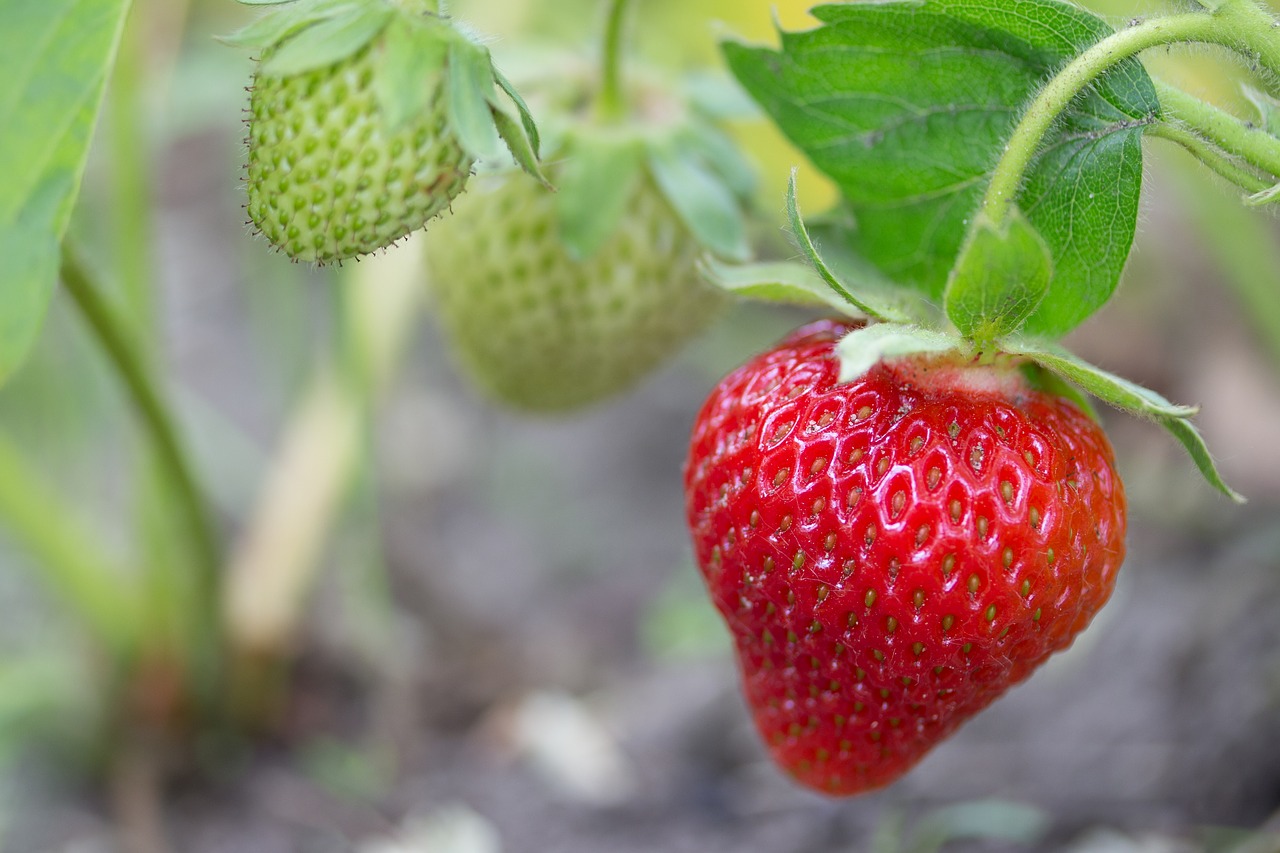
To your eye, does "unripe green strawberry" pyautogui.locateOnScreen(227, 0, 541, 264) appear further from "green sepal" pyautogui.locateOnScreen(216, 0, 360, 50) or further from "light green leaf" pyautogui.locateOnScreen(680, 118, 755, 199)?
"light green leaf" pyautogui.locateOnScreen(680, 118, 755, 199)

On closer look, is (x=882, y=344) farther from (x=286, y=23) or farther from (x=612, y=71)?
(x=612, y=71)

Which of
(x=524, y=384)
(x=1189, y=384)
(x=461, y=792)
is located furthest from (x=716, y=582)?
(x=1189, y=384)

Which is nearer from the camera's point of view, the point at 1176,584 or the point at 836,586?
the point at 836,586

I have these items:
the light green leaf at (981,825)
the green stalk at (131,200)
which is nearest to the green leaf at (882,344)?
the light green leaf at (981,825)

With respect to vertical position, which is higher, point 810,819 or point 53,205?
point 53,205

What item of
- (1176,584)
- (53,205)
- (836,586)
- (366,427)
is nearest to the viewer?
(53,205)

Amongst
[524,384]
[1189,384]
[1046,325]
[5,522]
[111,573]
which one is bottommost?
[1189,384]

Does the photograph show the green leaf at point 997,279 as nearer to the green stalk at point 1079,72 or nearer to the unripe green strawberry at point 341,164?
the green stalk at point 1079,72

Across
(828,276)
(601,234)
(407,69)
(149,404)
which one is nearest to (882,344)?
(828,276)

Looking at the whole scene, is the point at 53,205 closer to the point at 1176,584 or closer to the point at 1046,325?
the point at 1046,325
